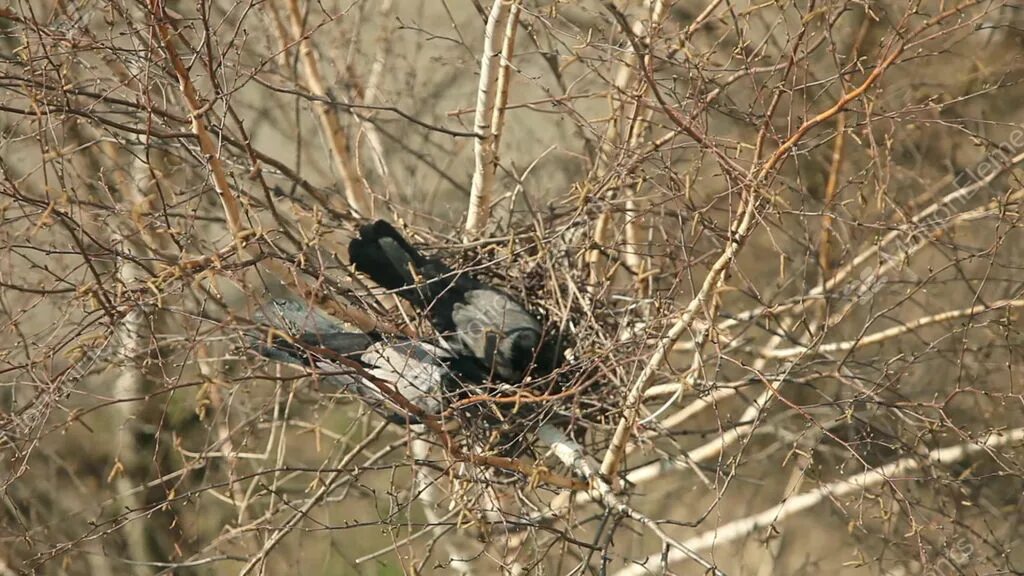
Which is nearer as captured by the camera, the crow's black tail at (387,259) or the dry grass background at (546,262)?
the dry grass background at (546,262)

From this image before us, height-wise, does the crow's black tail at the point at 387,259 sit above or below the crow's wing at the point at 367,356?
above

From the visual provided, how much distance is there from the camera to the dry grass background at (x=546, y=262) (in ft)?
8.62

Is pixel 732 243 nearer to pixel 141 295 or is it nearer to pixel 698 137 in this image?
pixel 698 137

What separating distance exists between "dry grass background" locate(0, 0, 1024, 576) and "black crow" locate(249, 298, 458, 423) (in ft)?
0.31

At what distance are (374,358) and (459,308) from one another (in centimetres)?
36

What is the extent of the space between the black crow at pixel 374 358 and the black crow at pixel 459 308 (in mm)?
118

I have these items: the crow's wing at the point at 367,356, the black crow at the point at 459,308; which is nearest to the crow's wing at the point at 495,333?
the black crow at the point at 459,308

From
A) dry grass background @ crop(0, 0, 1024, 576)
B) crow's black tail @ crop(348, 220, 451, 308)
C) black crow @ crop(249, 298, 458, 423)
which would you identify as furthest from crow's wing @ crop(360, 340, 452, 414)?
crow's black tail @ crop(348, 220, 451, 308)

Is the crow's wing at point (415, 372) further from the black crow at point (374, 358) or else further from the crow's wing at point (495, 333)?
the crow's wing at point (495, 333)

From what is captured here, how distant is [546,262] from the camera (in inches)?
128

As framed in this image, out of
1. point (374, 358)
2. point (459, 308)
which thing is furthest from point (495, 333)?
point (374, 358)

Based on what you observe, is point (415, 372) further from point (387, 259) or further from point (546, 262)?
point (546, 262)

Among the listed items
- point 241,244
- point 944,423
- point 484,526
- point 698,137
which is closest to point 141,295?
point 241,244

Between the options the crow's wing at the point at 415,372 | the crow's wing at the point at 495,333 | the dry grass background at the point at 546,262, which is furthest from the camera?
the crow's wing at the point at 495,333
